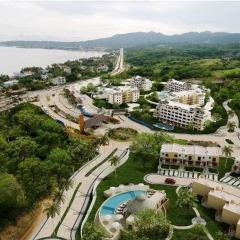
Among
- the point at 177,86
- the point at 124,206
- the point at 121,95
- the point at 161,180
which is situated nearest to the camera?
the point at 124,206

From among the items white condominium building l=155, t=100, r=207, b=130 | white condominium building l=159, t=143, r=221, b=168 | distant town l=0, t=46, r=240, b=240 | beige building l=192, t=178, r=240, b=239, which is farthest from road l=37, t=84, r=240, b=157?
beige building l=192, t=178, r=240, b=239

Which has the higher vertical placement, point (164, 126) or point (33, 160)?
point (33, 160)

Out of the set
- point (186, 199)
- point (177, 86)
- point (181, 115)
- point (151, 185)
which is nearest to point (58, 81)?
point (177, 86)

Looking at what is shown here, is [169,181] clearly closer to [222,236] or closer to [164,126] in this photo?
[222,236]

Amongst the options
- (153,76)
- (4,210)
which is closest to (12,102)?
(153,76)

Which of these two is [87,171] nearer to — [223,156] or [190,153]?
[190,153]

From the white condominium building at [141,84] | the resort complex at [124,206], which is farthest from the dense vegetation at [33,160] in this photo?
the white condominium building at [141,84]

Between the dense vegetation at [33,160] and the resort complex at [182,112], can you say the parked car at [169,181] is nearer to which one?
the dense vegetation at [33,160]
